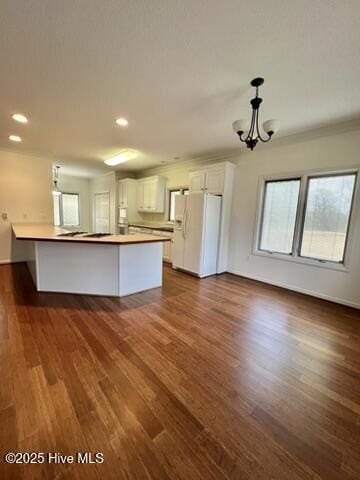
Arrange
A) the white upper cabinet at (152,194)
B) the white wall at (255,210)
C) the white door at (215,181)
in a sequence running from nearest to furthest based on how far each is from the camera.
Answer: the white wall at (255,210) → the white door at (215,181) → the white upper cabinet at (152,194)

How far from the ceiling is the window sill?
2132 mm

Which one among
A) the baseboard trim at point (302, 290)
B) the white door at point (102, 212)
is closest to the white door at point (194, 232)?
the baseboard trim at point (302, 290)

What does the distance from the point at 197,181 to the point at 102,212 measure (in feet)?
14.7

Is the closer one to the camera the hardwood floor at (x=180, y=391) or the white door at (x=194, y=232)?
the hardwood floor at (x=180, y=391)

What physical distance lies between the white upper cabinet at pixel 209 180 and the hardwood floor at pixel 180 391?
8.56ft

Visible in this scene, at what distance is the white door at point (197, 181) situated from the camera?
466 cm

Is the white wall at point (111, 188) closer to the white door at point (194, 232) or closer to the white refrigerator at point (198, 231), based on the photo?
the white refrigerator at point (198, 231)

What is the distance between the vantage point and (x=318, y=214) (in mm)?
3469

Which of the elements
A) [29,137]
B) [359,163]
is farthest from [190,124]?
[29,137]

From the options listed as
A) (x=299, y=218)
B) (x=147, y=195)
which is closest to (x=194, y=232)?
(x=299, y=218)

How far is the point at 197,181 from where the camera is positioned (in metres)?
4.77

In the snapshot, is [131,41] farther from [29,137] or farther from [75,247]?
[29,137]

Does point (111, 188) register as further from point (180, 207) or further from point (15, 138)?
point (180, 207)

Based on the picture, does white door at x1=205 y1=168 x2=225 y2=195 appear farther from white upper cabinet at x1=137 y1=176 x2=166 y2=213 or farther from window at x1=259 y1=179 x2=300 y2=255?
white upper cabinet at x1=137 y1=176 x2=166 y2=213
